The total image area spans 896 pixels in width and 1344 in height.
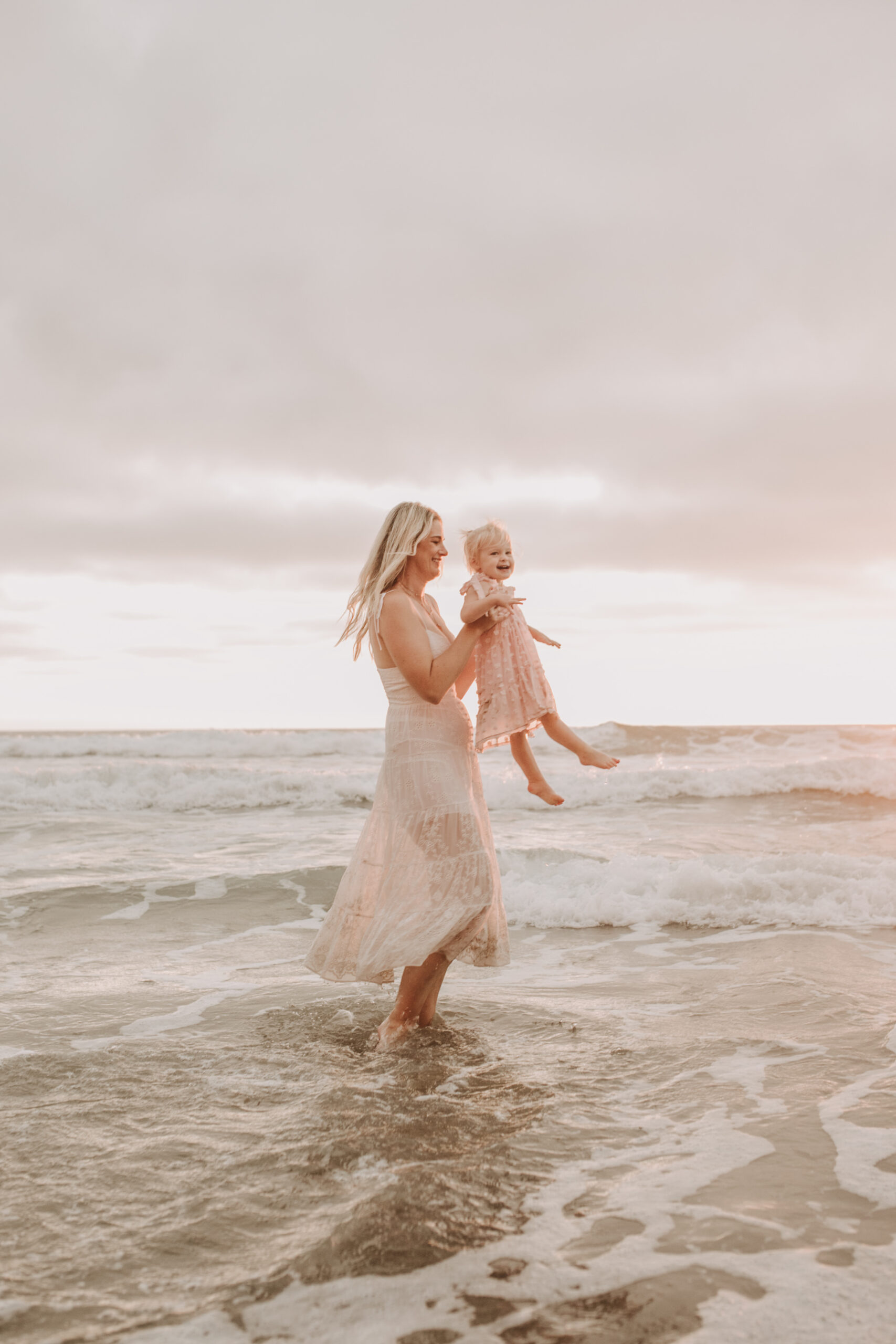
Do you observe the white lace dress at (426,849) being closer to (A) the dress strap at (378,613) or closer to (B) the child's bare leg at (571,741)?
(A) the dress strap at (378,613)

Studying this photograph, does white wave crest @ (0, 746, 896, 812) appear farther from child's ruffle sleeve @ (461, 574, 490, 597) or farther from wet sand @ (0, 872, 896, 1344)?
child's ruffle sleeve @ (461, 574, 490, 597)

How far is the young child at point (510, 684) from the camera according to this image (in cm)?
428

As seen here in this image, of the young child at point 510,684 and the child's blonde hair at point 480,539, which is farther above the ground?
the child's blonde hair at point 480,539

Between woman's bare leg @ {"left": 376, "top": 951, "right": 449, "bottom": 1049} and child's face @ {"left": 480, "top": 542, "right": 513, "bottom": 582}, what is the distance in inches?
71.2

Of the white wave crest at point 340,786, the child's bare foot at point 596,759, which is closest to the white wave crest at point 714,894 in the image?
the child's bare foot at point 596,759

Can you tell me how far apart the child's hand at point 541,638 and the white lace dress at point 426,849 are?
455 millimetres

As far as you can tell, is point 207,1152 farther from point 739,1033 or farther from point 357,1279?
point 739,1033

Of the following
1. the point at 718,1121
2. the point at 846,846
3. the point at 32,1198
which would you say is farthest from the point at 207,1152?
the point at 846,846

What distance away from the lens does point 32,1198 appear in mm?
2885

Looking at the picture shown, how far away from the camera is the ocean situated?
7.82ft

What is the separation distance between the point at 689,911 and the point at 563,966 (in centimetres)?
187

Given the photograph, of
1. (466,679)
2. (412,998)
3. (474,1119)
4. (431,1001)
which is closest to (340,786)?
(431,1001)

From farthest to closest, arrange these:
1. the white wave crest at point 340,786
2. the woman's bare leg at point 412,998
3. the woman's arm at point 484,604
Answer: the white wave crest at point 340,786
the woman's bare leg at point 412,998
the woman's arm at point 484,604

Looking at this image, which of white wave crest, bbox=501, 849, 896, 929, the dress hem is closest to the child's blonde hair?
the dress hem
